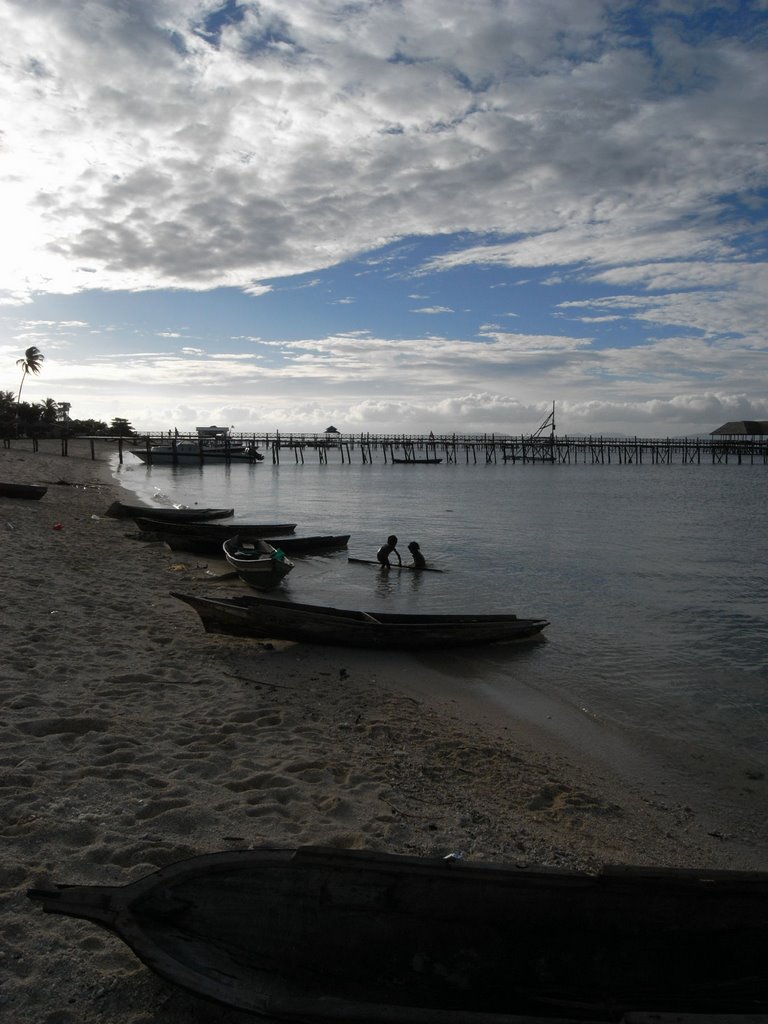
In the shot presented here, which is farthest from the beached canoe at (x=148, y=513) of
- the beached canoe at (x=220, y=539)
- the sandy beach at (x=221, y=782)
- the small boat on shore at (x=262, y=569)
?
the sandy beach at (x=221, y=782)

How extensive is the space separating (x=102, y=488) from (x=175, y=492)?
6528 millimetres

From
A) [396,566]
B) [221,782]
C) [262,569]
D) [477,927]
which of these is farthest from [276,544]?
[477,927]

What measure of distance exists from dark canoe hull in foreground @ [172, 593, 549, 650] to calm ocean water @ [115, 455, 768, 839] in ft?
1.10

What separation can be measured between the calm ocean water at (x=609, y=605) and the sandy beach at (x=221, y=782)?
0.99 meters

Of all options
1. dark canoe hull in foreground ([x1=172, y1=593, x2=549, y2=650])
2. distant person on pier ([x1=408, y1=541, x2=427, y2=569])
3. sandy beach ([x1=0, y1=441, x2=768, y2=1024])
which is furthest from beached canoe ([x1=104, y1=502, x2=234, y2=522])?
dark canoe hull in foreground ([x1=172, y1=593, x2=549, y2=650])

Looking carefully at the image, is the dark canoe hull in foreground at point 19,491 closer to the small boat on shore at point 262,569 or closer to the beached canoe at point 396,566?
the beached canoe at point 396,566

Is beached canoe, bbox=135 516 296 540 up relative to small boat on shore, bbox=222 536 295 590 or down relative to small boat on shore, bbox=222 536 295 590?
up

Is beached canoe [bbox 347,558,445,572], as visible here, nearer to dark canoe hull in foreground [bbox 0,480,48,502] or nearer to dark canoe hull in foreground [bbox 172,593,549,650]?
dark canoe hull in foreground [bbox 172,593,549,650]

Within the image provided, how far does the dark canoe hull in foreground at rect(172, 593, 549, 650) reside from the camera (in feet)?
31.7

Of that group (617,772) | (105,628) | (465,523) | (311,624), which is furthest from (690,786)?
(465,523)

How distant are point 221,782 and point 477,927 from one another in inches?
109

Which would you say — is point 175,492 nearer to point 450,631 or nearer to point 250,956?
point 450,631

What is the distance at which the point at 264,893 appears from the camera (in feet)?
10.9

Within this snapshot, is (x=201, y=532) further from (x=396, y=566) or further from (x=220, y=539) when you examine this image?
(x=396, y=566)
